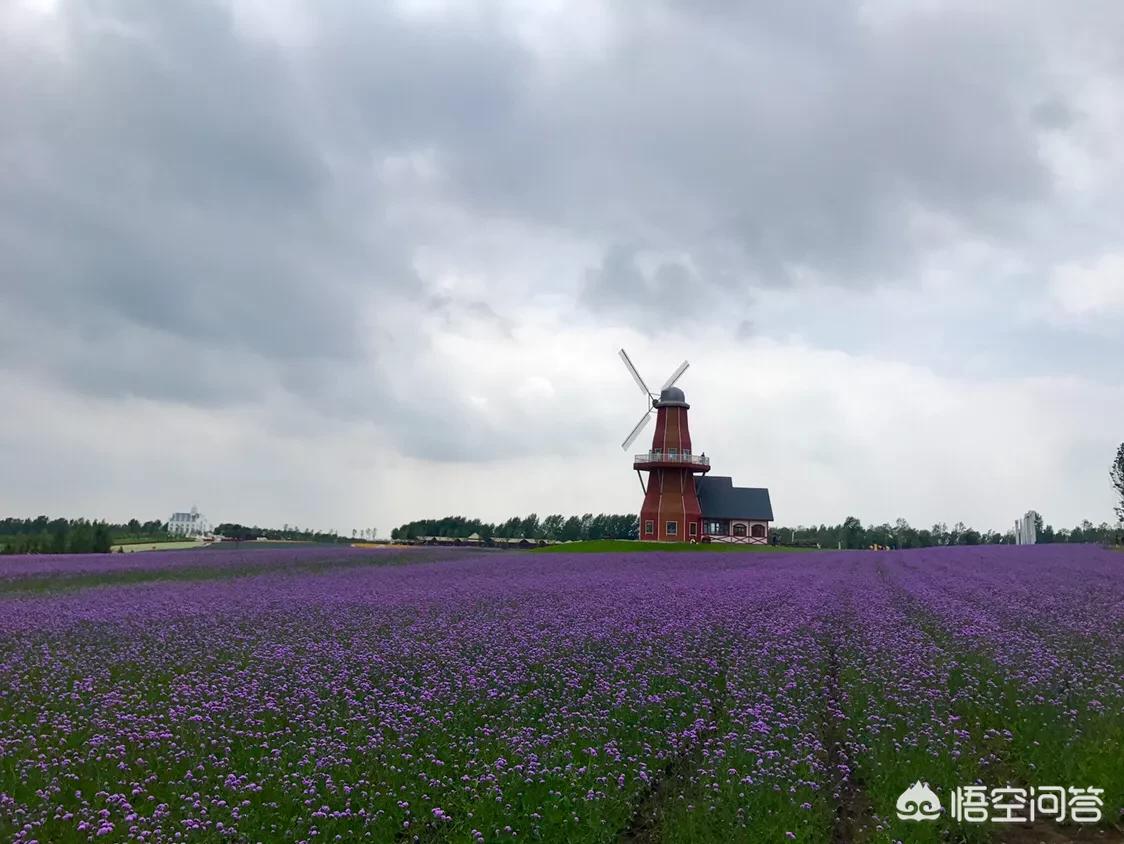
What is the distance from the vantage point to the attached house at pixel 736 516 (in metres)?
80.0

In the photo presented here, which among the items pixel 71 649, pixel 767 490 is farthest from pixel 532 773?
pixel 767 490

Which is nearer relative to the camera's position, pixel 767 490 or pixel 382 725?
pixel 382 725

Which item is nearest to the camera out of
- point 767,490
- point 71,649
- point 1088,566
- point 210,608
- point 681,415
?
point 71,649

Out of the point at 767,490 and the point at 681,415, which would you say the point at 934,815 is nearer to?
the point at 681,415

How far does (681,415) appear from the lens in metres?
72.6

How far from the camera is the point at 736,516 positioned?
80.4 metres

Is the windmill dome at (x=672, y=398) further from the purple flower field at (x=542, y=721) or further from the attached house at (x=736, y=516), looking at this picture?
the purple flower field at (x=542, y=721)

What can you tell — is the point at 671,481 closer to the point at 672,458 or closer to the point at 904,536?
the point at 672,458

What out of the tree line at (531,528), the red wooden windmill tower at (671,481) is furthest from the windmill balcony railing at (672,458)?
the tree line at (531,528)

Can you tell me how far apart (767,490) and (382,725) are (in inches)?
3088

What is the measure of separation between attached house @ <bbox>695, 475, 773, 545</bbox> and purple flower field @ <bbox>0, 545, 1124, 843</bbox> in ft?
207

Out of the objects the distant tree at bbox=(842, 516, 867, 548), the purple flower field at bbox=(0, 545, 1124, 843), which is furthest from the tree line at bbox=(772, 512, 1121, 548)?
the purple flower field at bbox=(0, 545, 1124, 843)

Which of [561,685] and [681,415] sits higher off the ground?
[681,415]

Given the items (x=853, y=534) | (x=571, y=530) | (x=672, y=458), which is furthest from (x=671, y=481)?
(x=853, y=534)
